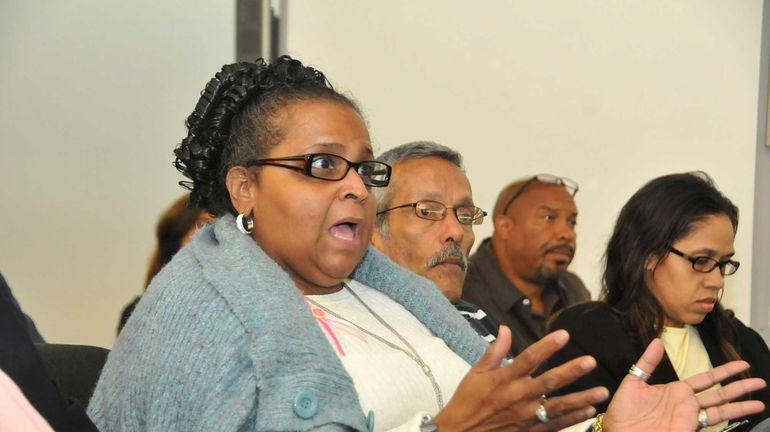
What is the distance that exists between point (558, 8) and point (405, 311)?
2.64 meters

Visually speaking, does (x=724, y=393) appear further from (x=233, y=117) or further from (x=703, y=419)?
(x=233, y=117)

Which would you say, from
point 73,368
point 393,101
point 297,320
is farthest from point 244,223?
point 393,101

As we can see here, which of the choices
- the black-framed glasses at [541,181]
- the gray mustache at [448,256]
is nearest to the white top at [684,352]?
the gray mustache at [448,256]

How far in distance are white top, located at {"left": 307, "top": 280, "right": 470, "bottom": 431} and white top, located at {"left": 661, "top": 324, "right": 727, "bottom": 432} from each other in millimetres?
1137

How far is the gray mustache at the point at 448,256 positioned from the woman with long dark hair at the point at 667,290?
0.36 m

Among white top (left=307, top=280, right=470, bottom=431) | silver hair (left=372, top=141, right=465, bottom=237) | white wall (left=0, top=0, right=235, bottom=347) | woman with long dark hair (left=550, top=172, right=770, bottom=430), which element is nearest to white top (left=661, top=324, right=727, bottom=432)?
woman with long dark hair (left=550, top=172, right=770, bottom=430)

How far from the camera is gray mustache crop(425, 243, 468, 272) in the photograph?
2824mm

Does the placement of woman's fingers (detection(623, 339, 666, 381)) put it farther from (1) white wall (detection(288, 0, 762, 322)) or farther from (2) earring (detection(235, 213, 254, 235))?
(1) white wall (detection(288, 0, 762, 322))

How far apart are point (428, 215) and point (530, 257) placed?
3.93 ft

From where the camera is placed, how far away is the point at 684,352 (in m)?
2.89

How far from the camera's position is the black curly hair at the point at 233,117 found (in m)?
1.85

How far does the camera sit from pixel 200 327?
1.56 metres

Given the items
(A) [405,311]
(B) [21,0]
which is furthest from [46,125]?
(A) [405,311]

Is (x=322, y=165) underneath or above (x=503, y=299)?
above
